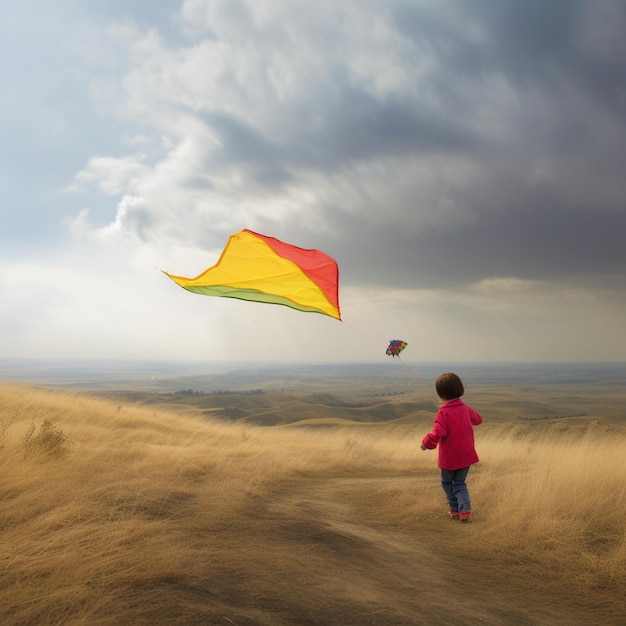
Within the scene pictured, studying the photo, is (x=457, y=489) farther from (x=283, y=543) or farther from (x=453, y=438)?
(x=283, y=543)

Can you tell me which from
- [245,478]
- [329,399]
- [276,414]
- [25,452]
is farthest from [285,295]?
[329,399]

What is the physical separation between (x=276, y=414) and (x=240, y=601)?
47.1 metres

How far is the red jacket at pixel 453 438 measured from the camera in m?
6.34

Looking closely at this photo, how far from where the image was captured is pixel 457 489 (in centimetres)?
648

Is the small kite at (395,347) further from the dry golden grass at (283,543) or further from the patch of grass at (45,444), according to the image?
the patch of grass at (45,444)

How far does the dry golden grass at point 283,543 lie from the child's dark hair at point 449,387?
164 cm

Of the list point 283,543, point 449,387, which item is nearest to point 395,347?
point 449,387

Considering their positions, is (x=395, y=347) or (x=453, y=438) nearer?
(x=453, y=438)

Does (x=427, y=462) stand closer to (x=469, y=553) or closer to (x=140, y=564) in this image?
(x=469, y=553)

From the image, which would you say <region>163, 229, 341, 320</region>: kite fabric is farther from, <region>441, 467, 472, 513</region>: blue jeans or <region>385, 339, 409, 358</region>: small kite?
<region>441, 467, 472, 513</region>: blue jeans

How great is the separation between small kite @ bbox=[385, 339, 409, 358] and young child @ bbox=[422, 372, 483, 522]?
1.97 metres

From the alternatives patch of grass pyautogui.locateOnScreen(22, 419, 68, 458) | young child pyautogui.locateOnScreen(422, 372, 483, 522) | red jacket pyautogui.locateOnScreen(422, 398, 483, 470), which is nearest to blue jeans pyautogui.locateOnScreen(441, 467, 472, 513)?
young child pyautogui.locateOnScreen(422, 372, 483, 522)

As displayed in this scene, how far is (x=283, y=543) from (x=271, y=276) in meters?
5.44

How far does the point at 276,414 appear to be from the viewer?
49438mm
